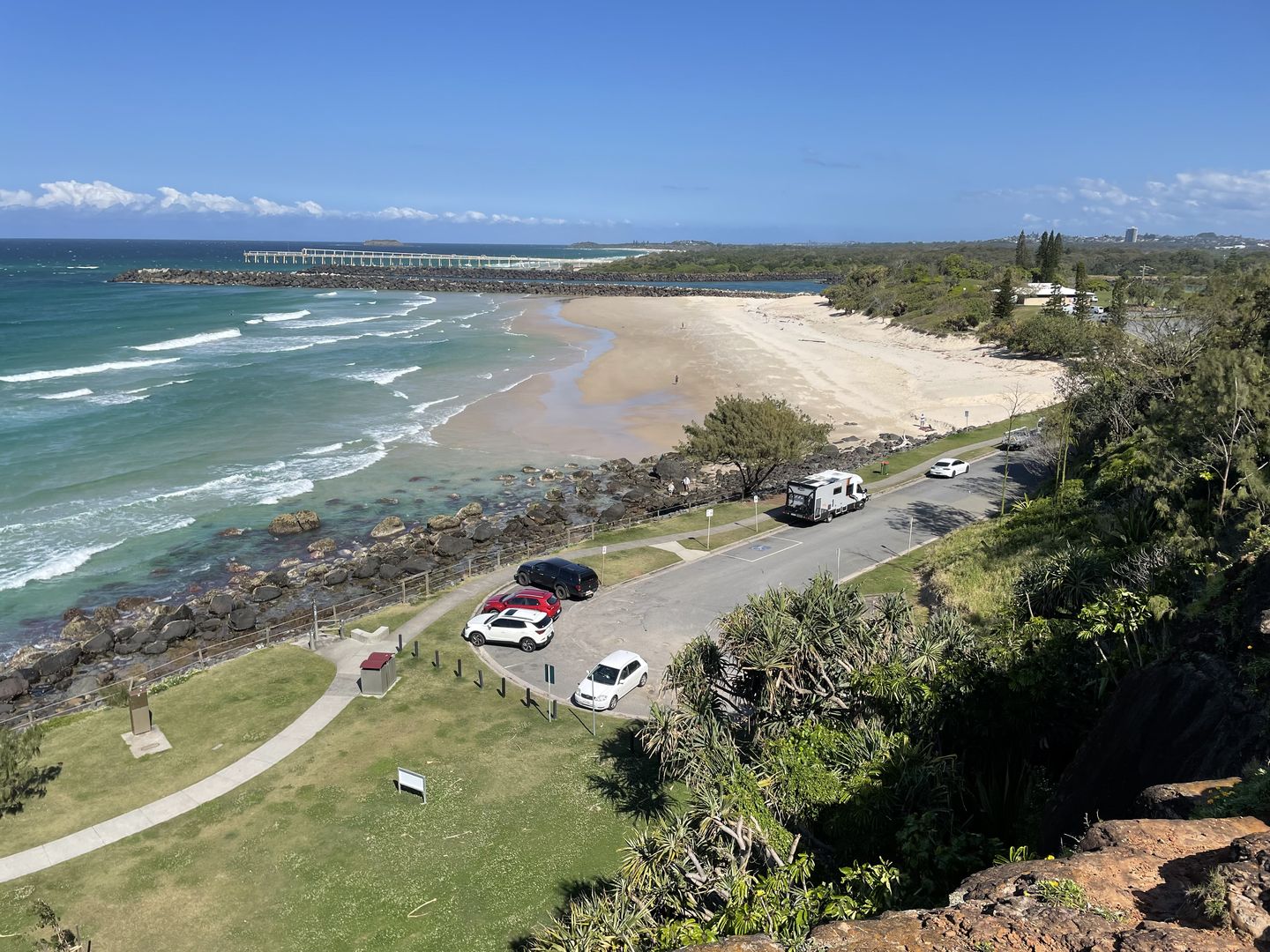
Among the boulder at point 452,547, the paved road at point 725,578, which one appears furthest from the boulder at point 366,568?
the paved road at point 725,578

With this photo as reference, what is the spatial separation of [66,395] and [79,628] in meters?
41.6

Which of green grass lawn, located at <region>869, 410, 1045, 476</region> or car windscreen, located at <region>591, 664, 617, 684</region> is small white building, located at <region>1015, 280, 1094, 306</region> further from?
car windscreen, located at <region>591, 664, 617, 684</region>

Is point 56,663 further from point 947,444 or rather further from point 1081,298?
point 1081,298

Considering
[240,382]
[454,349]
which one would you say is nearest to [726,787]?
[240,382]

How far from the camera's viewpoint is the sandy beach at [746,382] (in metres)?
55.9

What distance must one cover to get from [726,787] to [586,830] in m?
5.87

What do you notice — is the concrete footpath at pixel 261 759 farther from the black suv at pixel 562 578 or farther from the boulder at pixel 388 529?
the boulder at pixel 388 529

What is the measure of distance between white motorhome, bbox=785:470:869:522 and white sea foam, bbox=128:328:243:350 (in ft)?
242

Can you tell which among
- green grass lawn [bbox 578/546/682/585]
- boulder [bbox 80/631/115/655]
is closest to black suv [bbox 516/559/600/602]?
green grass lawn [bbox 578/546/682/585]

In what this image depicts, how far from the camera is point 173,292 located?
137250 millimetres

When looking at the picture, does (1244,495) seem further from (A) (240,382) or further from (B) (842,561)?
(A) (240,382)

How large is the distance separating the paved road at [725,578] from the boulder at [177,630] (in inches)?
470

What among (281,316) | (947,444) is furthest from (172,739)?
(281,316)

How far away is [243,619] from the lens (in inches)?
1114
